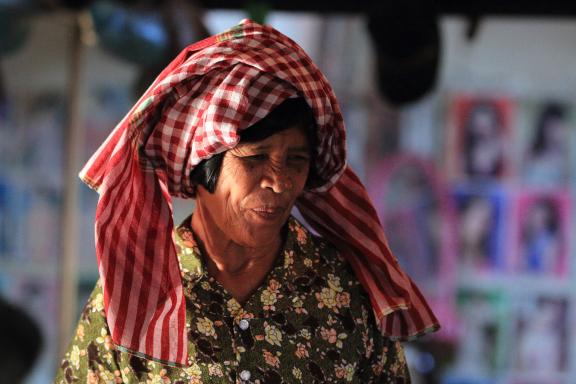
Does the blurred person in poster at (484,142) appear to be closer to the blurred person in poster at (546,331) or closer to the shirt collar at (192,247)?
the blurred person in poster at (546,331)

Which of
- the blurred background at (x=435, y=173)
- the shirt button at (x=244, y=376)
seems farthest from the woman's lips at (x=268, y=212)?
the blurred background at (x=435, y=173)

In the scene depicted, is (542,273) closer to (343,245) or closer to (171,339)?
(343,245)

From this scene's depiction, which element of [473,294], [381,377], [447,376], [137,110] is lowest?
[447,376]

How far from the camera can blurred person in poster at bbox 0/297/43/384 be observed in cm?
307

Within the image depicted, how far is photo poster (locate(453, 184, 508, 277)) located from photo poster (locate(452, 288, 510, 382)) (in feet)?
0.26

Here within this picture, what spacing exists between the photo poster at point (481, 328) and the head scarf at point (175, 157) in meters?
1.71

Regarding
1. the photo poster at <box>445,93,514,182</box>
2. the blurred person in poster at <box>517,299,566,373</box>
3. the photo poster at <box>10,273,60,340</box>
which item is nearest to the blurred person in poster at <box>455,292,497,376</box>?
the blurred person in poster at <box>517,299,566,373</box>

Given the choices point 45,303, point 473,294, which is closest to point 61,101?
point 45,303

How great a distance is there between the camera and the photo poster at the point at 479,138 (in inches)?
136

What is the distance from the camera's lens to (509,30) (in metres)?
3.51

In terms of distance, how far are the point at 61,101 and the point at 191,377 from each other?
2.10 m

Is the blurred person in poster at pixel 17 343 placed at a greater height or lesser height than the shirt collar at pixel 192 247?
lesser

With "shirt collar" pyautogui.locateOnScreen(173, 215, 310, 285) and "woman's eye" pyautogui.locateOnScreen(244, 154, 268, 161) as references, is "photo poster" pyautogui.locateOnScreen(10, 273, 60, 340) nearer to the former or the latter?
"shirt collar" pyautogui.locateOnScreen(173, 215, 310, 285)

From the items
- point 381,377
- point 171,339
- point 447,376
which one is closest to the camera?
point 171,339
